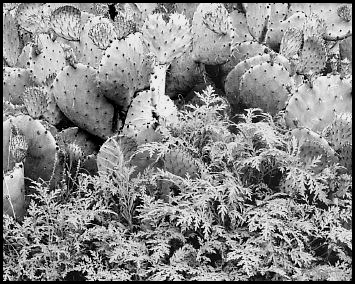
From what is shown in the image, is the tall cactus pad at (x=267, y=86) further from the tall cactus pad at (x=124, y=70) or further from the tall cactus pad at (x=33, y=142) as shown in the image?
the tall cactus pad at (x=33, y=142)

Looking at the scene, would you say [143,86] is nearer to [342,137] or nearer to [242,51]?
[242,51]

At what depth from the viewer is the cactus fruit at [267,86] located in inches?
127

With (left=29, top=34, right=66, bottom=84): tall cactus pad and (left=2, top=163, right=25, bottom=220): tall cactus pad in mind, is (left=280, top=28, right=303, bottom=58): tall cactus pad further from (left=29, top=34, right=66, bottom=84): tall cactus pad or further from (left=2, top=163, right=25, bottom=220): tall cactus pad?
(left=2, top=163, right=25, bottom=220): tall cactus pad

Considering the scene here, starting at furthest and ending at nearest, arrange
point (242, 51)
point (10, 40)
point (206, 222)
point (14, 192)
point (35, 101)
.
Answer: point (10, 40) < point (242, 51) < point (35, 101) < point (14, 192) < point (206, 222)

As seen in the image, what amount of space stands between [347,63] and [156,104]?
1379 mm

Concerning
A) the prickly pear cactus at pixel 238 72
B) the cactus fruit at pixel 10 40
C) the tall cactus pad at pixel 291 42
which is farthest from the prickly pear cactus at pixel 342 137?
the cactus fruit at pixel 10 40

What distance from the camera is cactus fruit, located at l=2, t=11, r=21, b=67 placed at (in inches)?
159

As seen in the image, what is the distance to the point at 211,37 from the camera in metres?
3.54

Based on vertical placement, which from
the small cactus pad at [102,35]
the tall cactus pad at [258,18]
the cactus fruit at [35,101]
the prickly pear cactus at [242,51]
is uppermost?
the tall cactus pad at [258,18]

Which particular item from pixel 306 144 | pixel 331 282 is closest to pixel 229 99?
pixel 306 144

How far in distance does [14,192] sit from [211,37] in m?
1.52

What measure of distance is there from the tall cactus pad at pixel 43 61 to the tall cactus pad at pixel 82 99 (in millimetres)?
298

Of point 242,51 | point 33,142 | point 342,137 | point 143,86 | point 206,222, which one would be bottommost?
point 206,222

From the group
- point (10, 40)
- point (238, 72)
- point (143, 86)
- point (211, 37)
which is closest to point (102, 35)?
point (143, 86)
